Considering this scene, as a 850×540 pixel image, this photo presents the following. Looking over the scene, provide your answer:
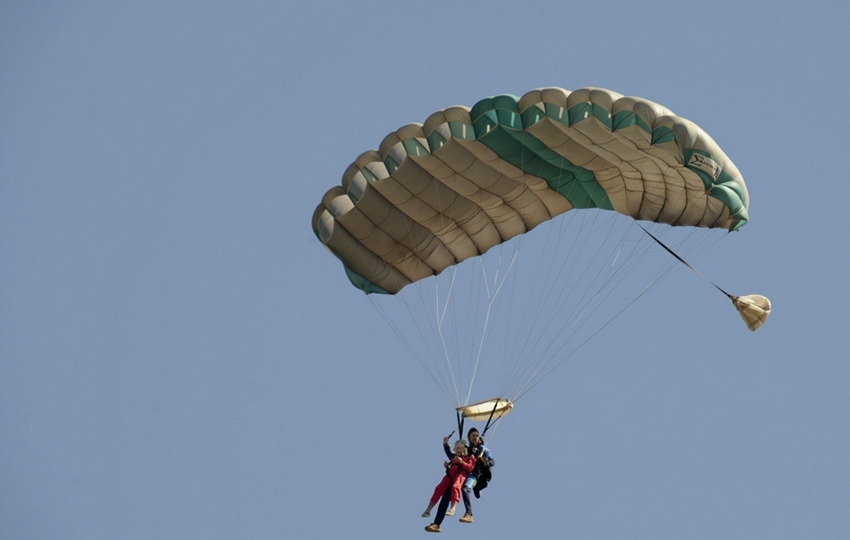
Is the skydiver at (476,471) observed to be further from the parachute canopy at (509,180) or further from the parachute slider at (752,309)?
the parachute slider at (752,309)

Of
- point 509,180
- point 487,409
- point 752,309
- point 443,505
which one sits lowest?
point 443,505

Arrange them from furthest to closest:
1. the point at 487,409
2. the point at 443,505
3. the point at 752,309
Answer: the point at 487,409 < the point at 752,309 < the point at 443,505

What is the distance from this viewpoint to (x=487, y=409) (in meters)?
24.6

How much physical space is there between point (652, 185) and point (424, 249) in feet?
12.0

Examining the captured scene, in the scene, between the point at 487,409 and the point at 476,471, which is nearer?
the point at 476,471

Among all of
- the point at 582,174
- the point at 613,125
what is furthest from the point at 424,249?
the point at 613,125

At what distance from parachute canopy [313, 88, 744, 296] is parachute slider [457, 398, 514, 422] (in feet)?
8.52

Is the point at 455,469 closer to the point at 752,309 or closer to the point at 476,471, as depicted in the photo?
the point at 476,471

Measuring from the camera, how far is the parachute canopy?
22.4 meters

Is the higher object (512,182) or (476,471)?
(512,182)

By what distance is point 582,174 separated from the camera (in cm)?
2477

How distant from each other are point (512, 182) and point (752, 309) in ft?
12.1

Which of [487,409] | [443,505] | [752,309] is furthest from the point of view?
[487,409]

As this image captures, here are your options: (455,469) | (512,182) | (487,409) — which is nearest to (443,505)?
(455,469)
